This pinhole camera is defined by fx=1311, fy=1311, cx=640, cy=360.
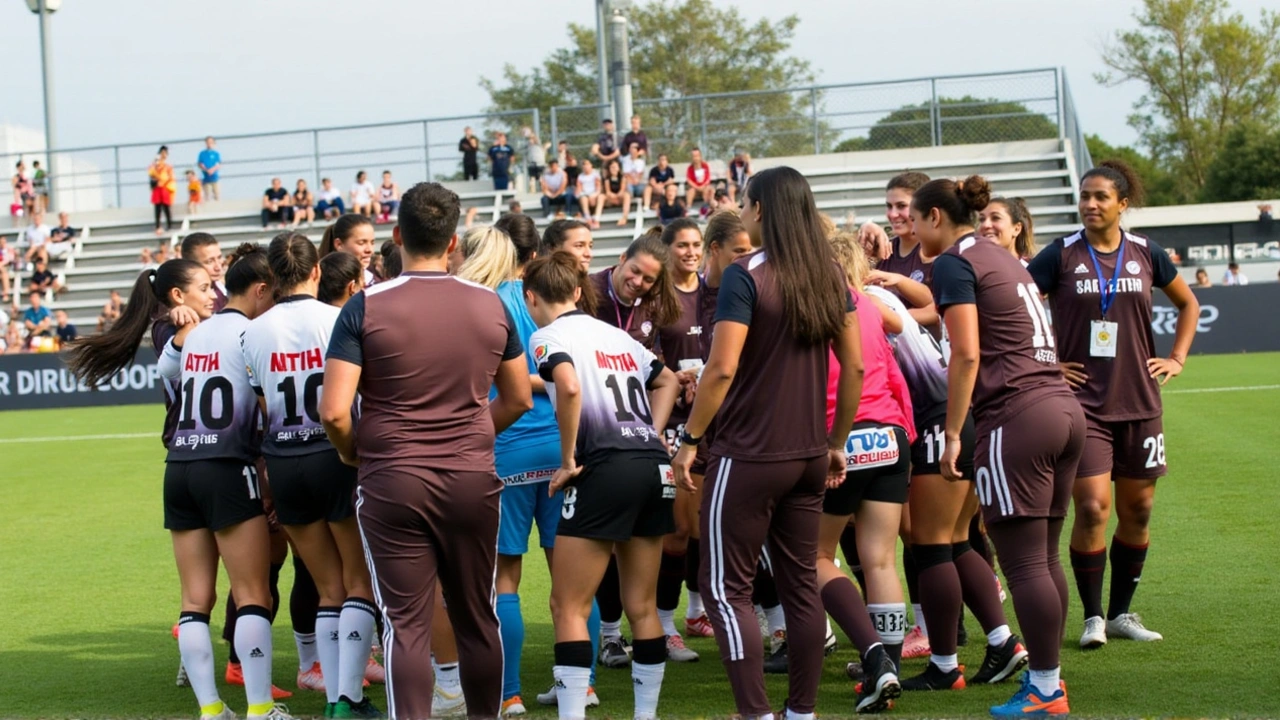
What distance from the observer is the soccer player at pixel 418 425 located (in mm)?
4262

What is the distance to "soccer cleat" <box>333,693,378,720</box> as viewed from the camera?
17.6 feet

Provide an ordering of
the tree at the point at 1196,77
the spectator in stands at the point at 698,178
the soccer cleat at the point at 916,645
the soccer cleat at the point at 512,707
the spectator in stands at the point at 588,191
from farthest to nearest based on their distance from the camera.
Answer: the tree at the point at 1196,77
the spectator in stands at the point at 588,191
the spectator in stands at the point at 698,178
the soccer cleat at the point at 916,645
the soccer cleat at the point at 512,707

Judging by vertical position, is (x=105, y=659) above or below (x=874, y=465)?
below

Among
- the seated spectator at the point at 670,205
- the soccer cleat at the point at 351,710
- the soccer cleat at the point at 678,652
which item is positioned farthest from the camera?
the seated spectator at the point at 670,205

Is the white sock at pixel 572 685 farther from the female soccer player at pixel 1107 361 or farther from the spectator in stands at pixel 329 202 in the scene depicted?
the spectator in stands at pixel 329 202

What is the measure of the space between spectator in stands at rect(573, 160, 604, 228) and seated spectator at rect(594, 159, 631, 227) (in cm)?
12

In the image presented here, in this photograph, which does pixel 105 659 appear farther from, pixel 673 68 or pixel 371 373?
pixel 673 68

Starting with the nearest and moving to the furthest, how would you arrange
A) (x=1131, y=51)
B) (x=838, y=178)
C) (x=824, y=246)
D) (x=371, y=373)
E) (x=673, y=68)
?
(x=371, y=373) < (x=824, y=246) < (x=838, y=178) < (x=1131, y=51) < (x=673, y=68)

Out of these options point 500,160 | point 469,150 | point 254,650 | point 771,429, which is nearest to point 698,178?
point 500,160

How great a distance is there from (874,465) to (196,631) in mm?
2808

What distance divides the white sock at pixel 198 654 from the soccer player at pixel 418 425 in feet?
4.14

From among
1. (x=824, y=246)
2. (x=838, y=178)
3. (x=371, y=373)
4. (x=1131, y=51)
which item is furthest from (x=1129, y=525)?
(x=1131, y=51)

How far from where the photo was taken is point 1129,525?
639cm

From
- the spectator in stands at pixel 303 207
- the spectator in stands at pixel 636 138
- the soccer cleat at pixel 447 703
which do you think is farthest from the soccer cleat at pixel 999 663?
the spectator in stands at pixel 303 207
